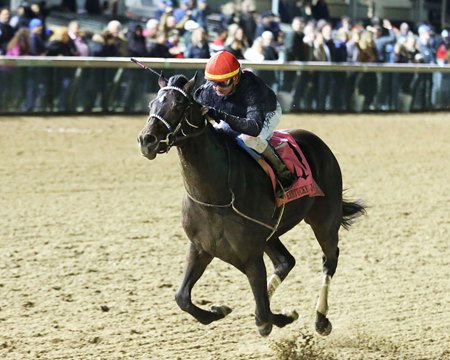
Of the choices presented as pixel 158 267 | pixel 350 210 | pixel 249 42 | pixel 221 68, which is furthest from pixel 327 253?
pixel 249 42

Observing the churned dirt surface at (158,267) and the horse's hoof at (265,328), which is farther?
the churned dirt surface at (158,267)

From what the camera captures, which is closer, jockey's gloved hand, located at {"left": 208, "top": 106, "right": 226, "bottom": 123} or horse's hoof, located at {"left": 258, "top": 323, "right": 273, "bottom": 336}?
jockey's gloved hand, located at {"left": 208, "top": 106, "right": 226, "bottom": 123}

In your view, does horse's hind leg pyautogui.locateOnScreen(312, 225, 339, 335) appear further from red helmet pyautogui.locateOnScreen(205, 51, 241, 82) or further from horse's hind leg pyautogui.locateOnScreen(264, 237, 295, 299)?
red helmet pyautogui.locateOnScreen(205, 51, 241, 82)

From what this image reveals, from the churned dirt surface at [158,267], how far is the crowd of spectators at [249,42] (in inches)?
74.5

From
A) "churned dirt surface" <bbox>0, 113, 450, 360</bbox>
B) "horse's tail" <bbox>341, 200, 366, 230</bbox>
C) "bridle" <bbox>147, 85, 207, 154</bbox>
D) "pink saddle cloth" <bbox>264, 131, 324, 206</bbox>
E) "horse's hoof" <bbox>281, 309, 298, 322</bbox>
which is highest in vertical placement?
"bridle" <bbox>147, 85, 207, 154</bbox>

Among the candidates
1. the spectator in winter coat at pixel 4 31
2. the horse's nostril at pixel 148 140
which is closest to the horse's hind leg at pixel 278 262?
the horse's nostril at pixel 148 140

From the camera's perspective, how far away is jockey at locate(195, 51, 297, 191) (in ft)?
19.4

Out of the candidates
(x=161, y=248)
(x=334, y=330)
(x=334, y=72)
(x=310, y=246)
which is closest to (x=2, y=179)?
(x=161, y=248)

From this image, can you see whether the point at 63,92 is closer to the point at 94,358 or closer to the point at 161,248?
the point at 161,248

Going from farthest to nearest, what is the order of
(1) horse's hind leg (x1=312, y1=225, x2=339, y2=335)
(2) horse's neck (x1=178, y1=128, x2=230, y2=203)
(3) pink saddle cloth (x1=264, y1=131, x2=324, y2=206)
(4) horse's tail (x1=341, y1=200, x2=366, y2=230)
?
(4) horse's tail (x1=341, y1=200, x2=366, y2=230)
(1) horse's hind leg (x1=312, y1=225, x2=339, y2=335)
(3) pink saddle cloth (x1=264, y1=131, x2=324, y2=206)
(2) horse's neck (x1=178, y1=128, x2=230, y2=203)

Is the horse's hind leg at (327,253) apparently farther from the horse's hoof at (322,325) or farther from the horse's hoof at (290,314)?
the horse's hoof at (290,314)

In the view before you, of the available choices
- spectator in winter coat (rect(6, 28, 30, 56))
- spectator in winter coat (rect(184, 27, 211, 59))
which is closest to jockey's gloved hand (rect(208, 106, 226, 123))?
spectator in winter coat (rect(6, 28, 30, 56))

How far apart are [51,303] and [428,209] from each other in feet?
17.9

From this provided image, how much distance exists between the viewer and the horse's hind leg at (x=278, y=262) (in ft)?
23.0
